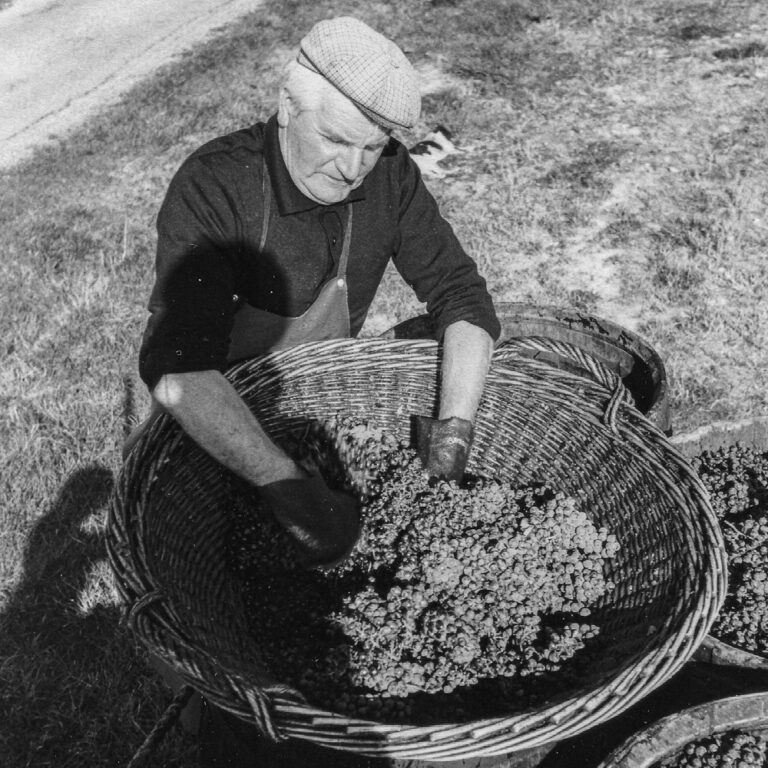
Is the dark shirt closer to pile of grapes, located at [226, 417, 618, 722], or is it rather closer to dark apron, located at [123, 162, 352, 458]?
dark apron, located at [123, 162, 352, 458]

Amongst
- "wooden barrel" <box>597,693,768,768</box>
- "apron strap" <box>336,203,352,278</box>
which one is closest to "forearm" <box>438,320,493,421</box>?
"apron strap" <box>336,203,352,278</box>

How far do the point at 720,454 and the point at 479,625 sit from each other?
1.27 metres

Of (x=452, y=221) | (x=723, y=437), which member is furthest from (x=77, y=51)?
(x=723, y=437)

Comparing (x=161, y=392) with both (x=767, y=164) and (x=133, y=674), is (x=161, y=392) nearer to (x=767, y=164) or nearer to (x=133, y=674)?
(x=133, y=674)

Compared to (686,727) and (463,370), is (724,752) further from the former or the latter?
(463,370)

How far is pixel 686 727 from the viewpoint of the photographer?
5.66ft

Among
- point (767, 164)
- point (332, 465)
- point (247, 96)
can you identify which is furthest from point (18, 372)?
point (767, 164)

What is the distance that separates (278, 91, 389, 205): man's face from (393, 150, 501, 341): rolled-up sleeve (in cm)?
29

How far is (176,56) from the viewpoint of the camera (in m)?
8.15

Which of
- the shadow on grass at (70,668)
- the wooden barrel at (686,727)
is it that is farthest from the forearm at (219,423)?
the shadow on grass at (70,668)

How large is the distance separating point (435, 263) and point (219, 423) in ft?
3.36

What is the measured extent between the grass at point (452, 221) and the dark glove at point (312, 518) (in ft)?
3.30

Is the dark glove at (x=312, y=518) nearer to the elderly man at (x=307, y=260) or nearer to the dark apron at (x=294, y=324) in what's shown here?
the elderly man at (x=307, y=260)

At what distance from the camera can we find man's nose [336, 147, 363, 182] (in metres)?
2.21
